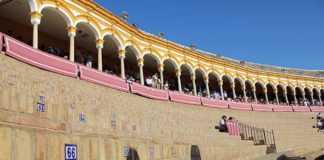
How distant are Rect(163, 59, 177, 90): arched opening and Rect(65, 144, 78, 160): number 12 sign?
59.2ft

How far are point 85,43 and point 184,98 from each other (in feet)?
24.3

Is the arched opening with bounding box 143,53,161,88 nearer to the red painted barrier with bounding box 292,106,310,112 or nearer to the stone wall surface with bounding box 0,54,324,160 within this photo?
the stone wall surface with bounding box 0,54,324,160

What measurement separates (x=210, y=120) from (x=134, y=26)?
26.0 feet

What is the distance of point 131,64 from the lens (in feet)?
88.0

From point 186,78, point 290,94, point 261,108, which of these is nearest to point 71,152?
point 186,78

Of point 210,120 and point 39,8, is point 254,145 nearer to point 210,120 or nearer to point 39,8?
point 210,120

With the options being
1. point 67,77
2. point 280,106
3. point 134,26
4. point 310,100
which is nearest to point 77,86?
point 67,77

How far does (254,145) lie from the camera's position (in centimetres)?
1961

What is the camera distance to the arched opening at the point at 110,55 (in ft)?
71.4

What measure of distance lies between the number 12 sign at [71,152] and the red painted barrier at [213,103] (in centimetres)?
1667

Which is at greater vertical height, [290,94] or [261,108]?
[290,94]

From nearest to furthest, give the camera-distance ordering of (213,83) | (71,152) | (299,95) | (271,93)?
(71,152) → (213,83) → (271,93) → (299,95)

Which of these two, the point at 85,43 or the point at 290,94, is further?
the point at 290,94

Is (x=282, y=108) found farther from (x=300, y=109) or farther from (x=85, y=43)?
(x=85, y=43)
